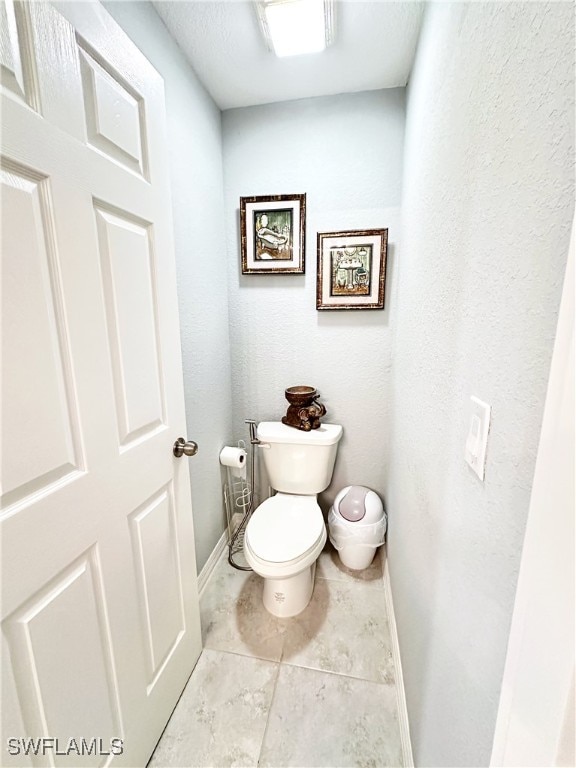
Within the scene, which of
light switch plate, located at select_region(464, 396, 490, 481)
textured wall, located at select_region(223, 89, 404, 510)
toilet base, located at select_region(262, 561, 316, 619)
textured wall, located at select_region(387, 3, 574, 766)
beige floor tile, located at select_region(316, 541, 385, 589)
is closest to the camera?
textured wall, located at select_region(387, 3, 574, 766)

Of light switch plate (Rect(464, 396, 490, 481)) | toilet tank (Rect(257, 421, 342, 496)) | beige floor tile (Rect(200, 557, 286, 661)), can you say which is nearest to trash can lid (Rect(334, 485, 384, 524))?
toilet tank (Rect(257, 421, 342, 496))

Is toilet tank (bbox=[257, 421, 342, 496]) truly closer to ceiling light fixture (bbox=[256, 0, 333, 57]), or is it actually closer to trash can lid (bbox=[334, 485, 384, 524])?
trash can lid (bbox=[334, 485, 384, 524])

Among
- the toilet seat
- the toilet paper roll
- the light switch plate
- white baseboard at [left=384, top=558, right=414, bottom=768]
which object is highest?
the light switch plate

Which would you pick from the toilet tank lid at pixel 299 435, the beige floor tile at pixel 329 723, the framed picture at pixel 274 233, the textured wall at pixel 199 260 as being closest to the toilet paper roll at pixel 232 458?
the textured wall at pixel 199 260

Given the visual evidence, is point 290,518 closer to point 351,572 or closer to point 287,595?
point 287,595

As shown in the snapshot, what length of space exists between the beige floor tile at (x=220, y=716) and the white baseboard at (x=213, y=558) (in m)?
0.30

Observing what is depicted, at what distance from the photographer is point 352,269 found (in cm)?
158

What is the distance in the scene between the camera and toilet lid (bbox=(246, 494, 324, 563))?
1.26 m

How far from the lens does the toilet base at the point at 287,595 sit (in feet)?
4.50

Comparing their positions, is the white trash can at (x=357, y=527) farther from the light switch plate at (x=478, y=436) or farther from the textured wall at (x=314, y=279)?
the light switch plate at (x=478, y=436)

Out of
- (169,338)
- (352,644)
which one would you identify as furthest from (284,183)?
(352,644)

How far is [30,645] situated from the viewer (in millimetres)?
580

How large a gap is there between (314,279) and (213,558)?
160 centimetres

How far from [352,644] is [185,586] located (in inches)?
29.7
